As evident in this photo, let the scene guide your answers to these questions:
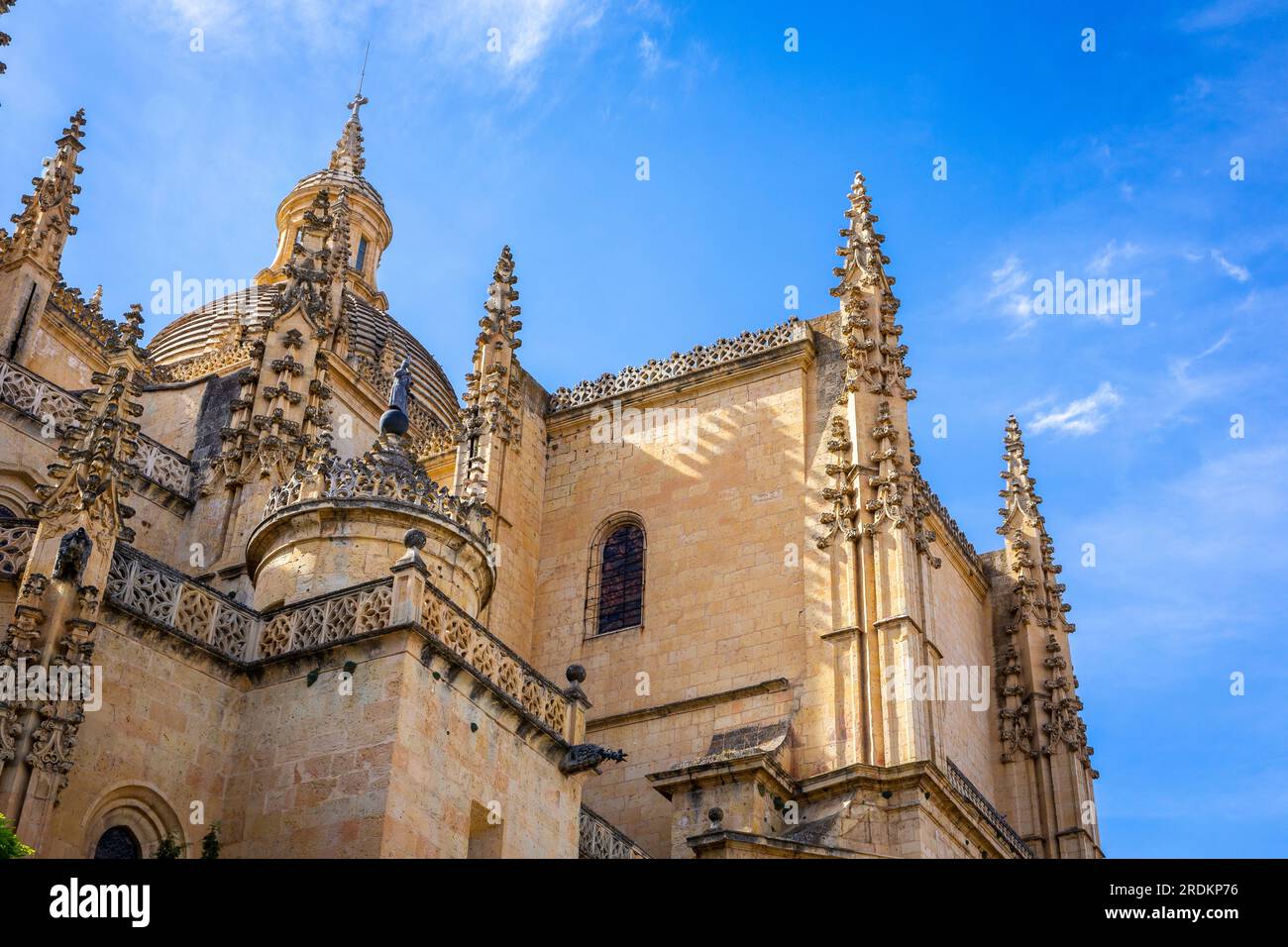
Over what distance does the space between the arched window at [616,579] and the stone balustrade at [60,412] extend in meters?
7.32

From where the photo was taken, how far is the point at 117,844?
49.2ft

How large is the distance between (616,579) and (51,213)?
11028mm

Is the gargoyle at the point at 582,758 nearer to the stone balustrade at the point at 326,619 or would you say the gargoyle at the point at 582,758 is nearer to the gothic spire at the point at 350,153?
the stone balustrade at the point at 326,619

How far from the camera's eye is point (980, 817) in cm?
2347

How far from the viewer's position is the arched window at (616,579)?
2691cm

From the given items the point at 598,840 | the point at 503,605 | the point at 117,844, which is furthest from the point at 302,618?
the point at 503,605

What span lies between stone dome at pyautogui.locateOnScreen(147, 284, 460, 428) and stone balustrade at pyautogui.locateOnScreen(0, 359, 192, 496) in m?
14.9

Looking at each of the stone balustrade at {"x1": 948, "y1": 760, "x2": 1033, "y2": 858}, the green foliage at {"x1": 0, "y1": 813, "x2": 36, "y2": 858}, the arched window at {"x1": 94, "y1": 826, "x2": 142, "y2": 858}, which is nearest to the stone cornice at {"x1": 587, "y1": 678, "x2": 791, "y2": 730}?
the stone balustrade at {"x1": 948, "y1": 760, "x2": 1033, "y2": 858}

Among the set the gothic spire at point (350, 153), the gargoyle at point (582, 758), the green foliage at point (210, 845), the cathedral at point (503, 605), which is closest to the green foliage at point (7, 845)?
the cathedral at point (503, 605)

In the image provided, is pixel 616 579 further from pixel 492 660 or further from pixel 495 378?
pixel 492 660
